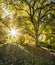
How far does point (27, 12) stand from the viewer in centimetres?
2461

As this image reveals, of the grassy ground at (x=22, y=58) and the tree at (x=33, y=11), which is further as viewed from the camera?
the tree at (x=33, y=11)

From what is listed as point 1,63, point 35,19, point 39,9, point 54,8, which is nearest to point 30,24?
point 35,19

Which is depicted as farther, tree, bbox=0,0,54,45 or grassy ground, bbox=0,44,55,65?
tree, bbox=0,0,54,45

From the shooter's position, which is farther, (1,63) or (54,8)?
(54,8)

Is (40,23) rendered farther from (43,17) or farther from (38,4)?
(38,4)

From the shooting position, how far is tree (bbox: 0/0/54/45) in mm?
23953

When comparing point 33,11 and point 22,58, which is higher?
point 33,11

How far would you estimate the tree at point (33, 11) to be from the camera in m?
24.0

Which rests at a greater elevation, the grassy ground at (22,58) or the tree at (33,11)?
the tree at (33,11)

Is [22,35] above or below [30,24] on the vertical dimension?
below

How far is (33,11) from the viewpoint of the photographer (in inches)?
957

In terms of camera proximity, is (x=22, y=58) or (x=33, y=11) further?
(x=33, y=11)

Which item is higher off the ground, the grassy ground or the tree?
the tree

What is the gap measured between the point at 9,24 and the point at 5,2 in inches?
163
